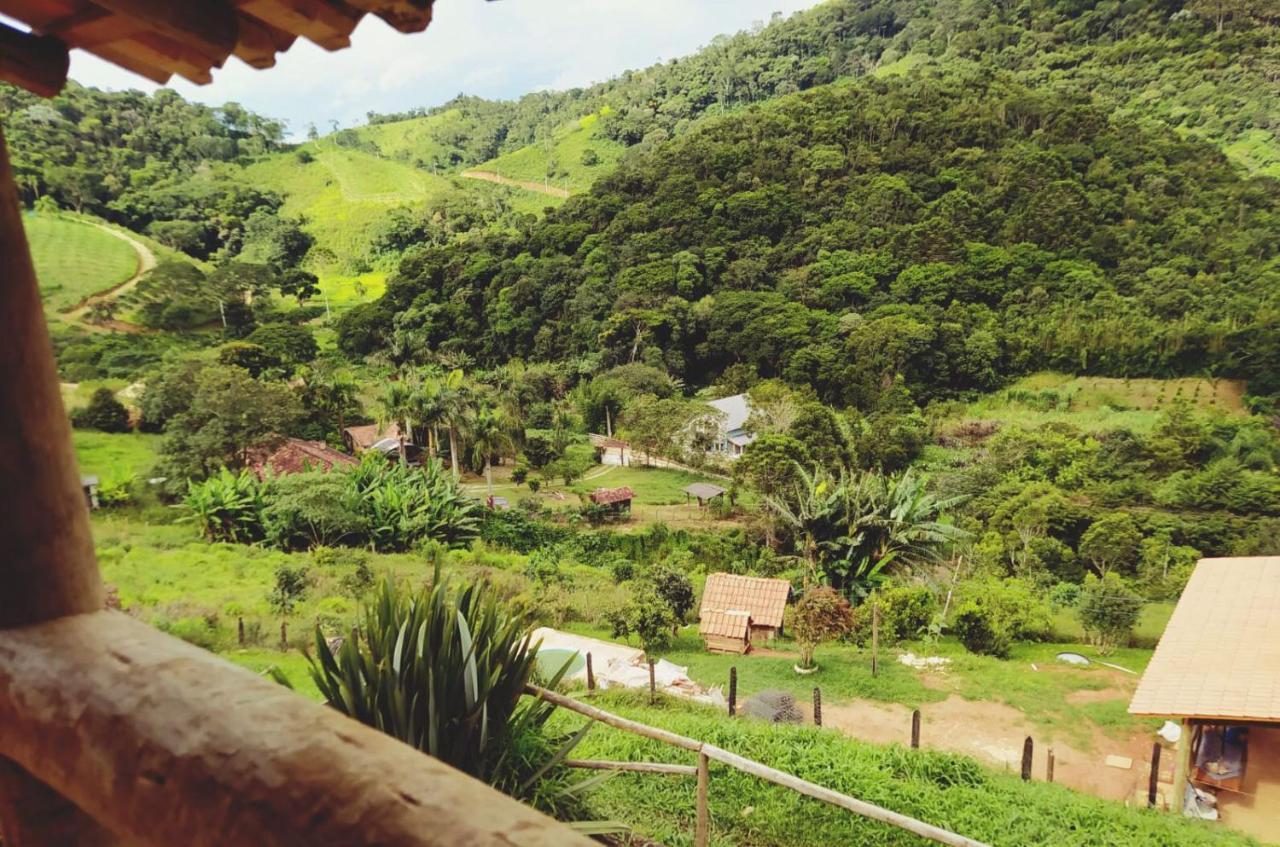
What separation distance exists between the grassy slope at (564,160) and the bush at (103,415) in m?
43.7

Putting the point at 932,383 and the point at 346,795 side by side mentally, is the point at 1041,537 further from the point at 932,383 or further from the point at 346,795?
the point at 346,795

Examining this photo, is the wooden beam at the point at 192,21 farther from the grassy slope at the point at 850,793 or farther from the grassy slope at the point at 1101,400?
the grassy slope at the point at 1101,400

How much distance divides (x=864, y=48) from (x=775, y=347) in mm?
52873

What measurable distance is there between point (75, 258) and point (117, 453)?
950 inches

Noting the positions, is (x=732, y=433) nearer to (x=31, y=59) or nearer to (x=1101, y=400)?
(x=1101, y=400)

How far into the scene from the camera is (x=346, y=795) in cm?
52

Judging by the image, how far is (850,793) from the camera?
170 inches

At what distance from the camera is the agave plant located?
2904mm

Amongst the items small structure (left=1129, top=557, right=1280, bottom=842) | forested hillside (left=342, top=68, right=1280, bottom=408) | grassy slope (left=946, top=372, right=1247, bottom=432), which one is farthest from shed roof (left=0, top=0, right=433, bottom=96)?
forested hillside (left=342, top=68, right=1280, bottom=408)

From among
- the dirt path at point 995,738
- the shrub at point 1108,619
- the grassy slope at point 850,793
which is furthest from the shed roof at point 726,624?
the shrub at point 1108,619

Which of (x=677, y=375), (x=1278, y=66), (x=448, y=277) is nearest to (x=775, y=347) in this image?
(x=677, y=375)

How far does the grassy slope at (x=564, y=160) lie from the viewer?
6272 centimetres

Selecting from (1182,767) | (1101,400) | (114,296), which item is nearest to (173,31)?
(1182,767)

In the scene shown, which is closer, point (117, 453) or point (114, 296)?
point (117, 453)
